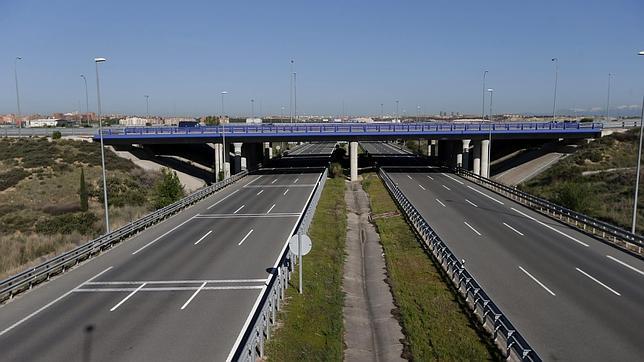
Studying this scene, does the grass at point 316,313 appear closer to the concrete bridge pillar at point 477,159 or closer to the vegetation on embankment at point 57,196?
the vegetation on embankment at point 57,196

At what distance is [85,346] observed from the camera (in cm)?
1297

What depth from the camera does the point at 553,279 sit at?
18625 mm

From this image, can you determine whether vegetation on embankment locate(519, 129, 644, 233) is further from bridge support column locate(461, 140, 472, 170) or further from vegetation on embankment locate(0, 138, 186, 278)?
vegetation on embankment locate(0, 138, 186, 278)

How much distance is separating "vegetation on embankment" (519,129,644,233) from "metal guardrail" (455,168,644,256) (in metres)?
1.44

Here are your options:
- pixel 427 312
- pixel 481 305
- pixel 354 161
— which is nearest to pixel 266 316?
pixel 427 312

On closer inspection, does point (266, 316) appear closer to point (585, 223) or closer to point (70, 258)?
point (70, 258)

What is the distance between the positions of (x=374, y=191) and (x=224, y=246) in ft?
81.7

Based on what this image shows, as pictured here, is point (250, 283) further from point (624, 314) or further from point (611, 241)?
point (611, 241)

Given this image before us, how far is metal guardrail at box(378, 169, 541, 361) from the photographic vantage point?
12039 mm

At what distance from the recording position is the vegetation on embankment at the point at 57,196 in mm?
28214

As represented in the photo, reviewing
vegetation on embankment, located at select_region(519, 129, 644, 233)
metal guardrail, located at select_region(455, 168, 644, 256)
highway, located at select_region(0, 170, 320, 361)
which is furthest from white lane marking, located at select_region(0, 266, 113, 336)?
vegetation on embankment, located at select_region(519, 129, 644, 233)

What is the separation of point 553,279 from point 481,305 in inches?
194

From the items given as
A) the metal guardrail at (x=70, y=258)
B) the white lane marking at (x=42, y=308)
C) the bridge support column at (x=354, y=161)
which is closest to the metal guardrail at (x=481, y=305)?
the white lane marking at (x=42, y=308)

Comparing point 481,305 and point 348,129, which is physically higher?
point 348,129
